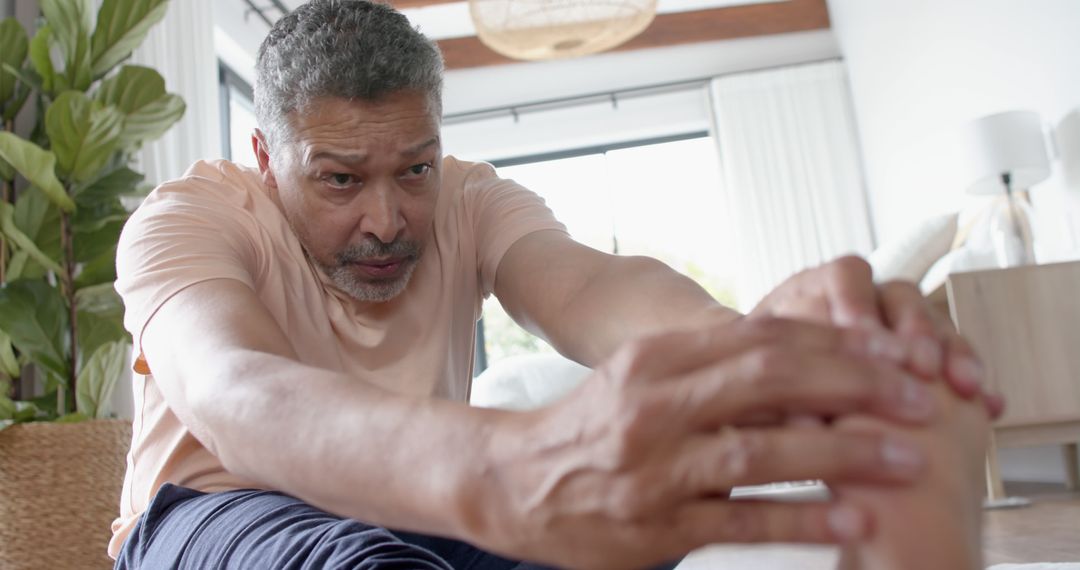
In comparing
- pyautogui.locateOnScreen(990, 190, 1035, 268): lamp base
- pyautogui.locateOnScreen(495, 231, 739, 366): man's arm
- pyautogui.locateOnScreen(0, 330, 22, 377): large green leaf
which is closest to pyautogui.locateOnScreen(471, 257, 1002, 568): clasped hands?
pyautogui.locateOnScreen(495, 231, 739, 366): man's arm

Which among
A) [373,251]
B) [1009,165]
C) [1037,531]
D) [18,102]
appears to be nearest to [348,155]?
[373,251]

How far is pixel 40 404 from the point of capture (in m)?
2.46

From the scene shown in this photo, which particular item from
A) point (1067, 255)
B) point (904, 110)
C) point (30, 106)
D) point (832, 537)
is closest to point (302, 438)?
point (832, 537)

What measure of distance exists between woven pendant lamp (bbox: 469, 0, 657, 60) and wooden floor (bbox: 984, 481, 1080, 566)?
243cm

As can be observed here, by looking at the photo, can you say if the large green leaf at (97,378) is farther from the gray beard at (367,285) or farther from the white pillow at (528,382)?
the white pillow at (528,382)

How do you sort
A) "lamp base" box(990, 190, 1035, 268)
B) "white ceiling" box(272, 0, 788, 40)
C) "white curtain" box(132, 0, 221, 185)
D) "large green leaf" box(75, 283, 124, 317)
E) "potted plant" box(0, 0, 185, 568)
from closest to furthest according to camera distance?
"potted plant" box(0, 0, 185, 568) → "large green leaf" box(75, 283, 124, 317) → "lamp base" box(990, 190, 1035, 268) → "white curtain" box(132, 0, 221, 185) → "white ceiling" box(272, 0, 788, 40)

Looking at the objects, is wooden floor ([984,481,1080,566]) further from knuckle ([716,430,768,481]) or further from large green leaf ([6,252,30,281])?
large green leaf ([6,252,30,281])

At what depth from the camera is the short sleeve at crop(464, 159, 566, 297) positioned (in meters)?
1.21

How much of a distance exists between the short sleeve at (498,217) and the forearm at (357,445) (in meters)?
0.57

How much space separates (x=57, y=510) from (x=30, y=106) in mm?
1370

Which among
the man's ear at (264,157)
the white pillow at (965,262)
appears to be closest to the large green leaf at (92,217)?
the man's ear at (264,157)

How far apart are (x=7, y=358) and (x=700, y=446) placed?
2372 mm

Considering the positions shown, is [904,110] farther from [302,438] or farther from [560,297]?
[302,438]

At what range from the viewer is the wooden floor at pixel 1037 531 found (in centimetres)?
201
